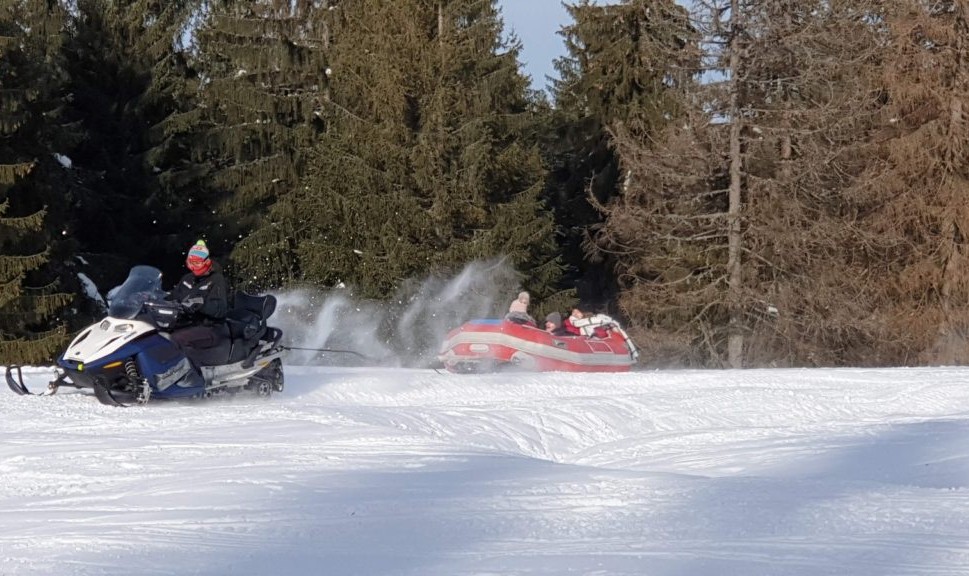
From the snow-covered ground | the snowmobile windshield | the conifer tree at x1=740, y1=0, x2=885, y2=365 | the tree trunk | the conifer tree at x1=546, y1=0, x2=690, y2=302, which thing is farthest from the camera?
the conifer tree at x1=546, y1=0, x2=690, y2=302

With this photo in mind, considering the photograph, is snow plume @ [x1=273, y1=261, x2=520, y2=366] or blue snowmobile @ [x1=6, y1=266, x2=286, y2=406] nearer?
blue snowmobile @ [x1=6, y1=266, x2=286, y2=406]

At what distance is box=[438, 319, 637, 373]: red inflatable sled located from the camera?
16.9 meters

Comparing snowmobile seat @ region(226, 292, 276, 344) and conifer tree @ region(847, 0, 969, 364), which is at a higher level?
conifer tree @ region(847, 0, 969, 364)

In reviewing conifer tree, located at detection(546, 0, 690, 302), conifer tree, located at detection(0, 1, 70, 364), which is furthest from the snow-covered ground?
conifer tree, located at detection(546, 0, 690, 302)

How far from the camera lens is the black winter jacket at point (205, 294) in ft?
37.5

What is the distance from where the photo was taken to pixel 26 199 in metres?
24.4

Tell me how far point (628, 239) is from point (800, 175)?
425cm

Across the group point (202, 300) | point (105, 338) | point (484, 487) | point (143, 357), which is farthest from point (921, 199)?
point (484, 487)

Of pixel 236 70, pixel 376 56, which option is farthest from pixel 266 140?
pixel 376 56

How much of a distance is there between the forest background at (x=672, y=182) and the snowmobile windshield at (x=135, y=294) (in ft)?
45.3

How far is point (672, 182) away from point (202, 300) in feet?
56.3

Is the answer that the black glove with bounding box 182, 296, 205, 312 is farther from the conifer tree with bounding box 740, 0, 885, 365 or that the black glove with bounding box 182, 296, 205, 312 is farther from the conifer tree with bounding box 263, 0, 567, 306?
the conifer tree with bounding box 740, 0, 885, 365

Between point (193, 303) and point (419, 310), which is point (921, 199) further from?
point (193, 303)

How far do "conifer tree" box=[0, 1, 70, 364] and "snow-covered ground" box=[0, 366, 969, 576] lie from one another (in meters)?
10.8
